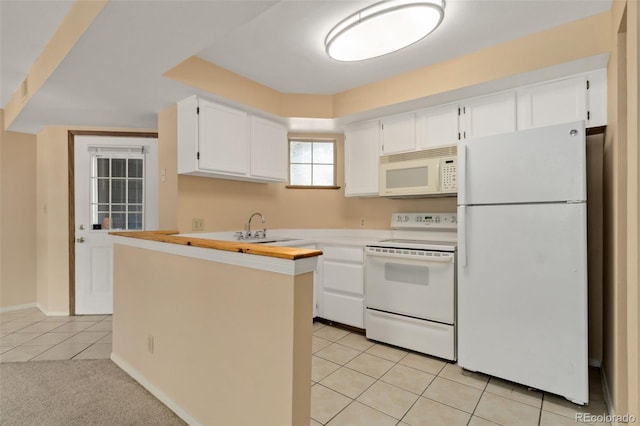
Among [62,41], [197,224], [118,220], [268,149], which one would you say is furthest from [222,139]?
[118,220]

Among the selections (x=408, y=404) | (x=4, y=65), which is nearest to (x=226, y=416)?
(x=408, y=404)

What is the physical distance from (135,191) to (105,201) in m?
0.38

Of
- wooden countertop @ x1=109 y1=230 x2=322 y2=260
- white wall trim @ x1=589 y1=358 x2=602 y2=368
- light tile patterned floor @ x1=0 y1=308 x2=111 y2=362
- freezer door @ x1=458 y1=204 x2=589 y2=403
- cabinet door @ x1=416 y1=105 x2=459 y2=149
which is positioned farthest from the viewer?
cabinet door @ x1=416 y1=105 x2=459 y2=149

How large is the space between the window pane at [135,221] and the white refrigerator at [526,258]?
3646mm

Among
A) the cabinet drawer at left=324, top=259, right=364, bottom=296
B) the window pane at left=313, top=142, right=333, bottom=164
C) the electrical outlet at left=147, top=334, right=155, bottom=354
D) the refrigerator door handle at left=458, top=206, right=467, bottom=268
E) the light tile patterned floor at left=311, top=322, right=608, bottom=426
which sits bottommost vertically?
the light tile patterned floor at left=311, top=322, right=608, bottom=426

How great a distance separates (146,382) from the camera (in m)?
2.17

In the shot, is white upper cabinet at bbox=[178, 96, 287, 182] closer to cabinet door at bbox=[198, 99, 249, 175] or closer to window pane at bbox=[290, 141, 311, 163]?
cabinet door at bbox=[198, 99, 249, 175]

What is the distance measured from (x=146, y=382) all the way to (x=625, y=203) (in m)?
3.21

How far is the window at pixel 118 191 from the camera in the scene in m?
3.81

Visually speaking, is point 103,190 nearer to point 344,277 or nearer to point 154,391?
point 154,391

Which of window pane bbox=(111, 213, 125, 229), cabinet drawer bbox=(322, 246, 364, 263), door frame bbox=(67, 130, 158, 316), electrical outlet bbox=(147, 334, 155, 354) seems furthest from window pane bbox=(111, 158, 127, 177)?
cabinet drawer bbox=(322, 246, 364, 263)

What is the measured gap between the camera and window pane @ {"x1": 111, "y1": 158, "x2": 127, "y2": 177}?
3.84m

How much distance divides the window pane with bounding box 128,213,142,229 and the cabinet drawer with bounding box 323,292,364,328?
2485 millimetres

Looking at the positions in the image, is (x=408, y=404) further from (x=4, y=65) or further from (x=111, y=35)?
(x=4, y=65)
